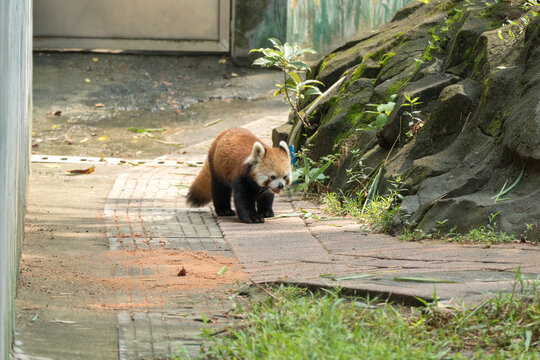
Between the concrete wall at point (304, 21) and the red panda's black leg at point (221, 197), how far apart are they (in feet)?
26.2

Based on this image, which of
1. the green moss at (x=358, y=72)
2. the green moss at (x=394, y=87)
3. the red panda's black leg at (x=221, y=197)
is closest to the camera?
the red panda's black leg at (x=221, y=197)

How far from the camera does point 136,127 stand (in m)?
13.1

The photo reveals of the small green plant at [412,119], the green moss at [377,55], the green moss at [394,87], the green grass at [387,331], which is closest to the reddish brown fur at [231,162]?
the small green plant at [412,119]

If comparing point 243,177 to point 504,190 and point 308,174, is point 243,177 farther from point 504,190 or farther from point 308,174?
point 504,190

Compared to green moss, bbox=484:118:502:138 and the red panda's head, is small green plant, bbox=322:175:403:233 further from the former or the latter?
green moss, bbox=484:118:502:138

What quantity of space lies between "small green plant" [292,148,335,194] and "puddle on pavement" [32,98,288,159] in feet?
11.9

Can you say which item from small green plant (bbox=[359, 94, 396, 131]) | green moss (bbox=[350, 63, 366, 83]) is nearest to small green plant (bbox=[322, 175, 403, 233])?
small green plant (bbox=[359, 94, 396, 131])

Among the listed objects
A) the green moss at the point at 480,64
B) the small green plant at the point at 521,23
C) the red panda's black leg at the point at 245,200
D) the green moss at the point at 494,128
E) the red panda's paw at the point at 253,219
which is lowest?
the red panda's paw at the point at 253,219

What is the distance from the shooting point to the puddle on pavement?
12.0 meters

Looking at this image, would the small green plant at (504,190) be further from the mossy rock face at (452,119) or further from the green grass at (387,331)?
the green grass at (387,331)

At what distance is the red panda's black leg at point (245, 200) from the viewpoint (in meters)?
7.59

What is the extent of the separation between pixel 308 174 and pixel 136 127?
5413 mm

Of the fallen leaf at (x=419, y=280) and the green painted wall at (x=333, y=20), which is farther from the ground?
the fallen leaf at (x=419, y=280)

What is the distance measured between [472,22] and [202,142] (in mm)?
5543
